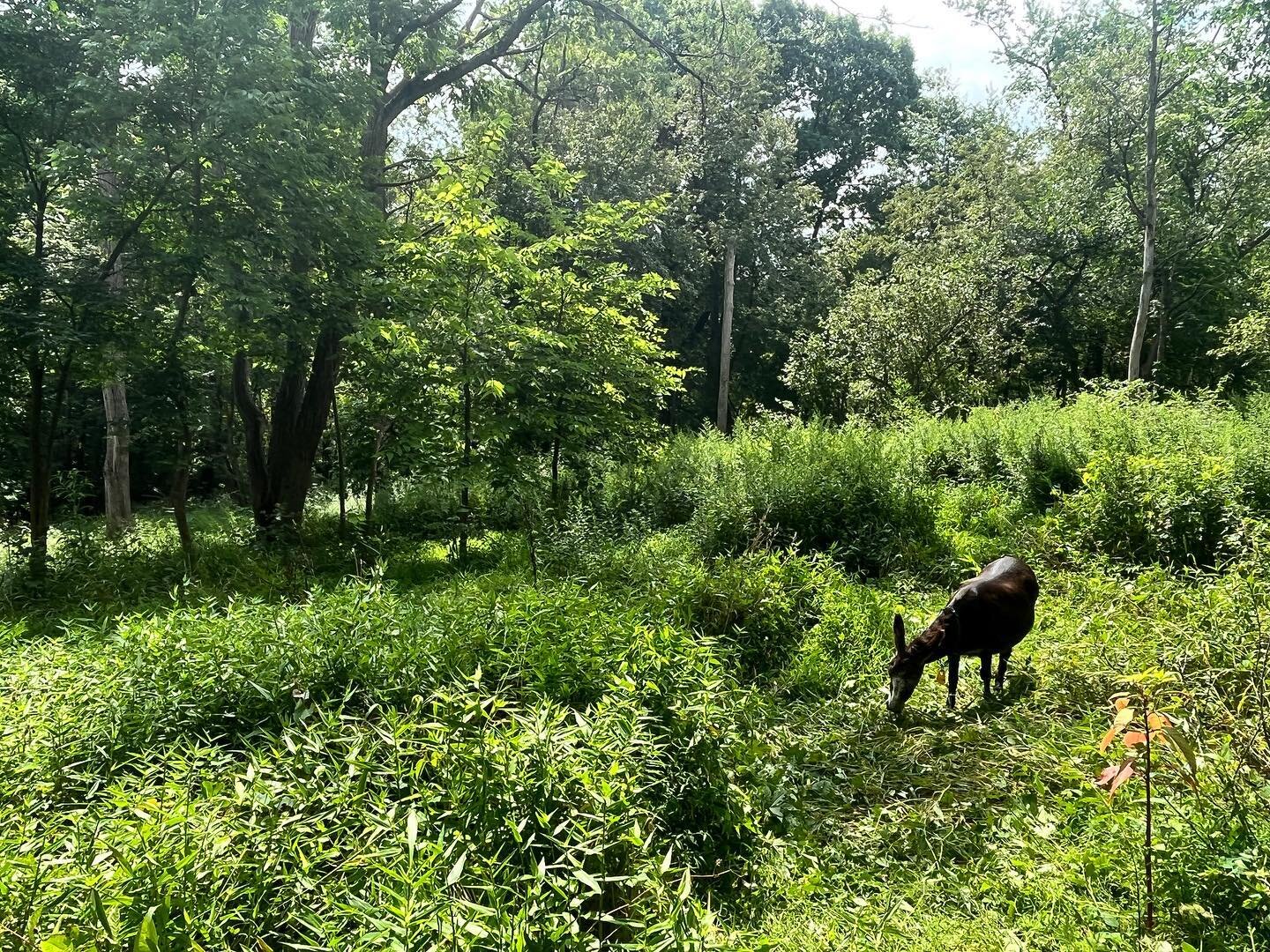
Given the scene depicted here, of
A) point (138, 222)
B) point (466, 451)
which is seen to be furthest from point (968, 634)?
point (138, 222)

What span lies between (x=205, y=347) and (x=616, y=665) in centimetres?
552

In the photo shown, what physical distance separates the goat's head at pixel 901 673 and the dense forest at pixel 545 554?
→ 0.67ft

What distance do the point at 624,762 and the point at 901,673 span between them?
209 cm

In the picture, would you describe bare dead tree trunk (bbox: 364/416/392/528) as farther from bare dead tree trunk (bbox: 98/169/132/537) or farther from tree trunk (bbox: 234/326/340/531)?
bare dead tree trunk (bbox: 98/169/132/537)

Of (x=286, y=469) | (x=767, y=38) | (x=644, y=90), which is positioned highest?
(x=767, y=38)

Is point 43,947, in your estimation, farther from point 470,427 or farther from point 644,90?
point 644,90

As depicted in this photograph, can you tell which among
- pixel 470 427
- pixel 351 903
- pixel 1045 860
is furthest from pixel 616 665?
pixel 470 427

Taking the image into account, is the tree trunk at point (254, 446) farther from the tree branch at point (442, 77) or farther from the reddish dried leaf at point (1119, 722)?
the reddish dried leaf at point (1119, 722)

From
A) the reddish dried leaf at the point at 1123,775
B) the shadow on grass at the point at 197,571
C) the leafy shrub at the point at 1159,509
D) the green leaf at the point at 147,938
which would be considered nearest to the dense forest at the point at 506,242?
the shadow on grass at the point at 197,571

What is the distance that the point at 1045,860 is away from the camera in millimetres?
2709

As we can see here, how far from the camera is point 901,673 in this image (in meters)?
3.93

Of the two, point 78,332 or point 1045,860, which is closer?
point 1045,860

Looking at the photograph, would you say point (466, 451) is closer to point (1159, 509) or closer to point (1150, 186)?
point (1159, 509)

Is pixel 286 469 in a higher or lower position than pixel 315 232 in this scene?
lower
